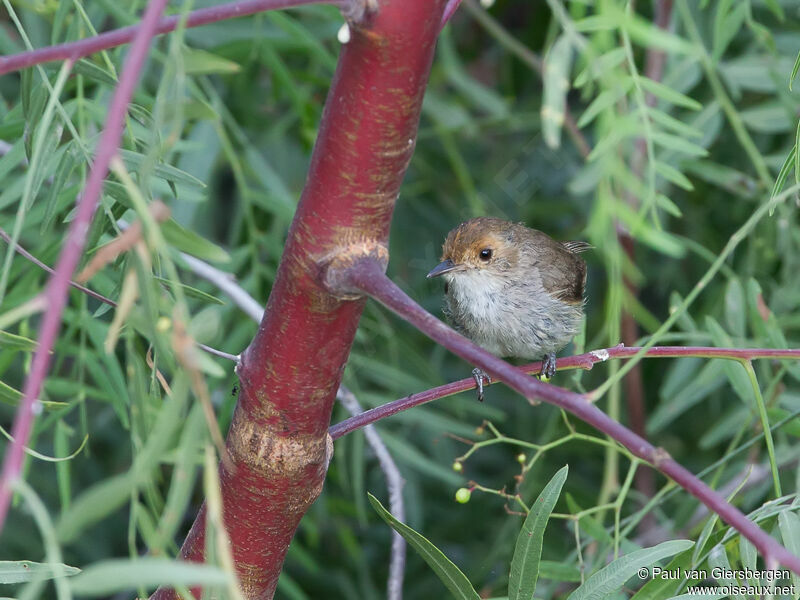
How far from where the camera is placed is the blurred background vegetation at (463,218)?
5.22 ft

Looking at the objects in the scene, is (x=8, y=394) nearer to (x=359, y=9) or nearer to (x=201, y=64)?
(x=201, y=64)

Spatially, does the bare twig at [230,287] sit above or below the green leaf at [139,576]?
above

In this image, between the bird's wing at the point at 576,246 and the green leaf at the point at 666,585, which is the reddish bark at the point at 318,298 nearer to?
the green leaf at the point at 666,585

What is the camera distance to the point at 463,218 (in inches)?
145

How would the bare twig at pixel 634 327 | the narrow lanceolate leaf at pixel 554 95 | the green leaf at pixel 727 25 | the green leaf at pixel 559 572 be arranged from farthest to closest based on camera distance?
the bare twig at pixel 634 327 → the green leaf at pixel 727 25 → the green leaf at pixel 559 572 → the narrow lanceolate leaf at pixel 554 95

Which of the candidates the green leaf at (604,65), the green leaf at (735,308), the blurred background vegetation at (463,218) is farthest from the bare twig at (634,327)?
the green leaf at (604,65)

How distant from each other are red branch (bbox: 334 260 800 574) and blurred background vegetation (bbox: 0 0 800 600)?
26cm

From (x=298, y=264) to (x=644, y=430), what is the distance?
236 cm

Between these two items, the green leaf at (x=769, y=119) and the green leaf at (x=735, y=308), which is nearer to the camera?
the green leaf at (x=735, y=308)

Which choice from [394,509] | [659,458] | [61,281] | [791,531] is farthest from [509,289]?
[61,281]

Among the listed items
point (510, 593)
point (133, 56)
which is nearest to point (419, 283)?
point (510, 593)

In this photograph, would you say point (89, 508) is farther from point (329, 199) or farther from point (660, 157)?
point (660, 157)

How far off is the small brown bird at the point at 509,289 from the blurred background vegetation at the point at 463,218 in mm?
182

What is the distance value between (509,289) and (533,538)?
1791 mm
